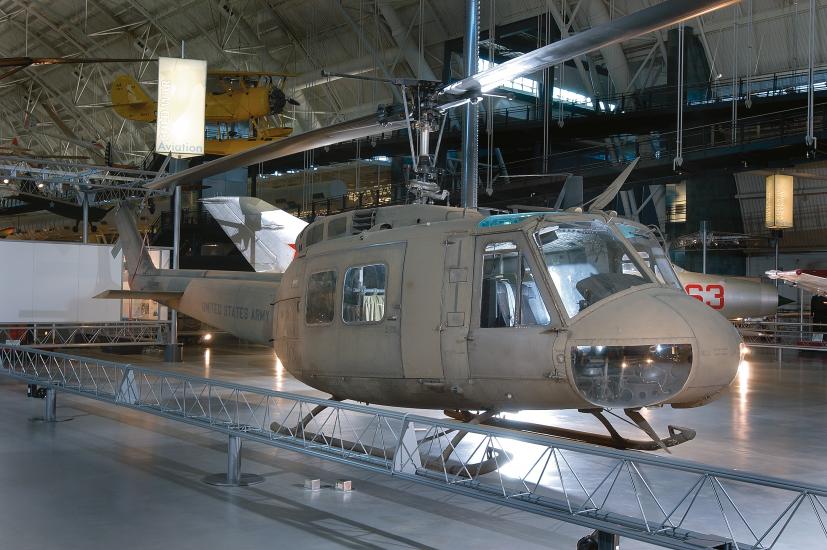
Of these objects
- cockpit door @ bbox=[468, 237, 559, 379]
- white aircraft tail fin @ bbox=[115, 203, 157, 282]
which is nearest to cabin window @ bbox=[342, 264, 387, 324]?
cockpit door @ bbox=[468, 237, 559, 379]

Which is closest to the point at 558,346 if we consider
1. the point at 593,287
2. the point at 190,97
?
the point at 593,287

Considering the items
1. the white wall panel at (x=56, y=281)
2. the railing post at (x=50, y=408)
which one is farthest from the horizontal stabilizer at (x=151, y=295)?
the railing post at (x=50, y=408)

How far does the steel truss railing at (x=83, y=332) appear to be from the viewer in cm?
1897

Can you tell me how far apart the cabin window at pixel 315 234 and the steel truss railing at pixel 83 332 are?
11319 mm

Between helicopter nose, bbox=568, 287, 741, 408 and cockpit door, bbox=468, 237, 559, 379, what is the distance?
1.04 feet

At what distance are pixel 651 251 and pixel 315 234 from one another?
398cm

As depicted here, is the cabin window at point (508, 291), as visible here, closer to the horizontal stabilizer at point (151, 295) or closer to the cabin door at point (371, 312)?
the cabin door at point (371, 312)

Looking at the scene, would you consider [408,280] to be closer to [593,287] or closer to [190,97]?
[593,287]

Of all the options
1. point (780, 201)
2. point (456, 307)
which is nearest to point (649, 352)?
point (456, 307)

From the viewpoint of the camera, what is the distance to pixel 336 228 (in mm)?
9273

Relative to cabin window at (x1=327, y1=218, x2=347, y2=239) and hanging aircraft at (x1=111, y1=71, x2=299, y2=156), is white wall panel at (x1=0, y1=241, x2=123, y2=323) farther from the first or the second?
cabin window at (x1=327, y1=218, x2=347, y2=239)

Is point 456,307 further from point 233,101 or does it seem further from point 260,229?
point 233,101

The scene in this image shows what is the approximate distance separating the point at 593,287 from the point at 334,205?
93.2 ft

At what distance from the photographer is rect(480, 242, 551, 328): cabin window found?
23.1 ft
